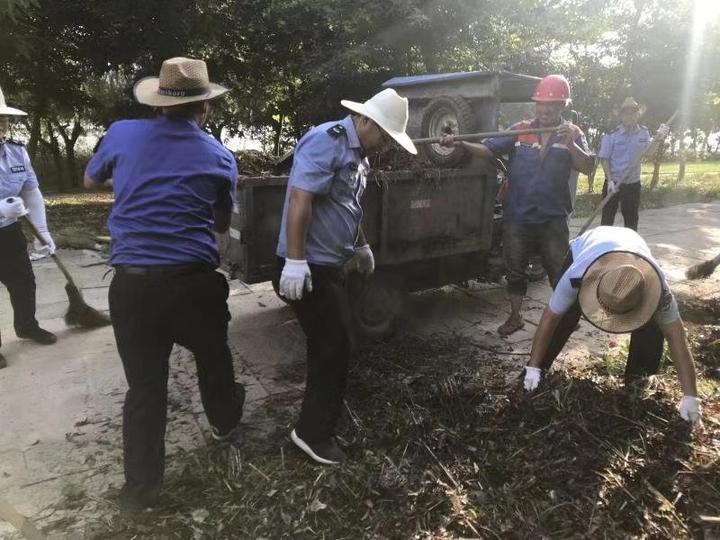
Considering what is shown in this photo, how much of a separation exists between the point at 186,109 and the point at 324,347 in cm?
126

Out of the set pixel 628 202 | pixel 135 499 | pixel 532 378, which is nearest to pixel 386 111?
pixel 532 378

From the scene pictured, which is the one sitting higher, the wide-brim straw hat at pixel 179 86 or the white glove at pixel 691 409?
the wide-brim straw hat at pixel 179 86

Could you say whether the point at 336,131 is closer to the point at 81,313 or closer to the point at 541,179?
the point at 541,179

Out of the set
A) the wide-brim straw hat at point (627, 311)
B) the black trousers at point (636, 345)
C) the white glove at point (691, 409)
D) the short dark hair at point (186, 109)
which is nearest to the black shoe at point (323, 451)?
the black trousers at point (636, 345)

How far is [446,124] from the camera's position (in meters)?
5.60

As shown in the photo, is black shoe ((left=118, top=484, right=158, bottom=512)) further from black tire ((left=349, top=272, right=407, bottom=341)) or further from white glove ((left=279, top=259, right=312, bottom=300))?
black tire ((left=349, top=272, right=407, bottom=341))

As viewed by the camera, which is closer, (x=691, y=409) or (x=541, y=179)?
(x=691, y=409)

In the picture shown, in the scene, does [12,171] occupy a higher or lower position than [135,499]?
higher

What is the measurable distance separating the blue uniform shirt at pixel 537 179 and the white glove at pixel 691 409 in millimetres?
1883

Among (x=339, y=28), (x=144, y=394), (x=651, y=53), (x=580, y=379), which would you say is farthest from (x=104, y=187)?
(x=651, y=53)

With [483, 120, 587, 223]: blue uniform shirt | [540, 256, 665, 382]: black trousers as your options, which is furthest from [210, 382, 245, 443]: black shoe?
[483, 120, 587, 223]: blue uniform shirt

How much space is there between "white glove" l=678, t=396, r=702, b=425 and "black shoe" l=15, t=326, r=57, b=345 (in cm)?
456

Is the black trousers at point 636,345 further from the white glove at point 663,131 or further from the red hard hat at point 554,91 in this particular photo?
the white glove at point 663,131

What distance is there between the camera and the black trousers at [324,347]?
2693 mm
